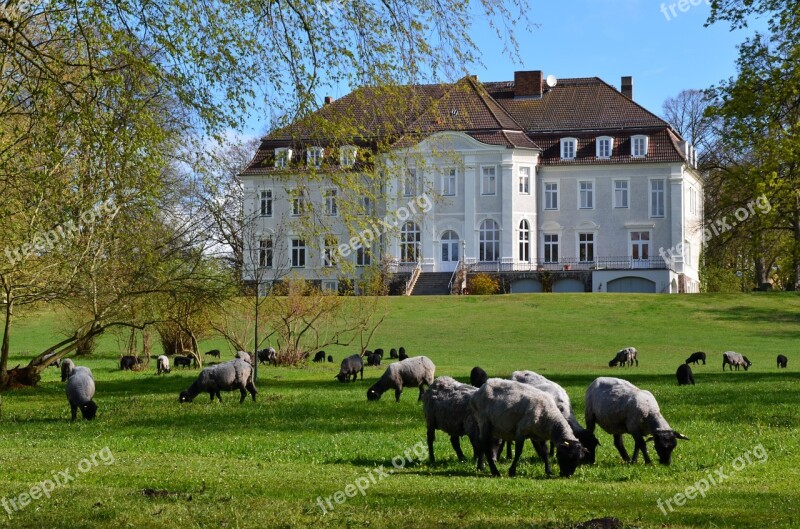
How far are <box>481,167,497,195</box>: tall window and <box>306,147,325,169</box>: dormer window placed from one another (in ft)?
179

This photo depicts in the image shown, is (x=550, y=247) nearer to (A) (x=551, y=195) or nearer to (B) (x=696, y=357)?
(A) (x=551, y=195)

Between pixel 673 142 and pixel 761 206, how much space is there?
146ft

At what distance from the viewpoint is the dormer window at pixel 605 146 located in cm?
7181

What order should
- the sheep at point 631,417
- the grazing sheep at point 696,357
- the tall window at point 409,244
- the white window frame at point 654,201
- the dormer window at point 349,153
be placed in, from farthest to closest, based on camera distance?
the white window frame at point 654,201, the tall window at point 409,244, the grazing sheep at point 696,357, the dormer window at point 349,153, the sheep at point 631,417

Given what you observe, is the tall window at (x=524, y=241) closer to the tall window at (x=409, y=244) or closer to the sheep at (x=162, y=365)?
the tall window at (x=409, y=244)

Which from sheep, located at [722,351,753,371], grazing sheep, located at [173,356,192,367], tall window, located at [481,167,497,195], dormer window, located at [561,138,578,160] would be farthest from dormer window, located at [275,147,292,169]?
dormer window, located at [561,138,578,160]

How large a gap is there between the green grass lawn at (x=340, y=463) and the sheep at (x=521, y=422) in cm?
29

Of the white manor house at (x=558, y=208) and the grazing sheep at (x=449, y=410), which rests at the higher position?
the white manor house at (x=558, y=208)

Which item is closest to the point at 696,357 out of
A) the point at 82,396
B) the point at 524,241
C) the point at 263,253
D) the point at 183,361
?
the point at 263,253

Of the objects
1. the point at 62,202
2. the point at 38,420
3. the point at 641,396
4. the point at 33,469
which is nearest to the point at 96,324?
the point at 62,202

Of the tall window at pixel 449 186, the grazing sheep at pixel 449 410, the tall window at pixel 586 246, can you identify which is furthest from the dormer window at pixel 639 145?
the grazing sheep at pixel 449 410

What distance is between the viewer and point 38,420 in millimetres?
20641

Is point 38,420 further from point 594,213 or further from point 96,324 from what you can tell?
point 594,213

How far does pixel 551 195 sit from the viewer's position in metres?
72.2
